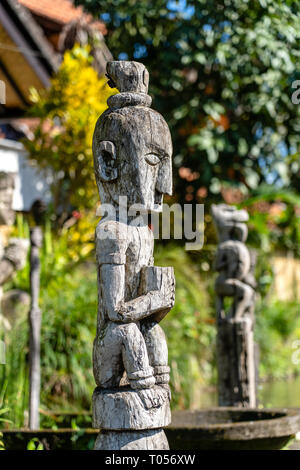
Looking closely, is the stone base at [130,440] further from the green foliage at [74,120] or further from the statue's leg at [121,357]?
the green foliage at [74,120]

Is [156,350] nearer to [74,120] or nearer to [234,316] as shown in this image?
[234,316]

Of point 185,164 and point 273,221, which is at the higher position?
point 185,164

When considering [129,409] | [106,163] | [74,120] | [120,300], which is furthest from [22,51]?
[129,409]

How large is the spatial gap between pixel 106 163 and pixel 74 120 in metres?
→ 6.07

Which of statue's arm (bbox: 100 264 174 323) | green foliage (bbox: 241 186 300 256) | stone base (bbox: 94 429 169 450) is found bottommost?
stone base (bbox: 94 429 169 450)

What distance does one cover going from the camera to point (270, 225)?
1527cm

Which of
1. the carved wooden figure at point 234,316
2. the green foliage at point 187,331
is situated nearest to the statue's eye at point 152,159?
the carved wooden figure at point 234,316

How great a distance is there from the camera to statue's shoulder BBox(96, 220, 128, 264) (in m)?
3.76

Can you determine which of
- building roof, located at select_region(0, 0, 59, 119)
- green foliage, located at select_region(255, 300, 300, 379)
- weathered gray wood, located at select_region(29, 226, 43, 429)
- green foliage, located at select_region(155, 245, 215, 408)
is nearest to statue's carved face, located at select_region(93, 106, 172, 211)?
weathered gray wood, located at select_region(29, 226, 43, 429)

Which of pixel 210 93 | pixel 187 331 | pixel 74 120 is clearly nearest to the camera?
pixel 187 331

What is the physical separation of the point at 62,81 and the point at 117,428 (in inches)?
285

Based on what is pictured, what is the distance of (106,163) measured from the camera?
12.8 feet

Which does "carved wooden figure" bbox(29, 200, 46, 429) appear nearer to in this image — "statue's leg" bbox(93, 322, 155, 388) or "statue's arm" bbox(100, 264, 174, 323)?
"statue's leg" bbox(93, 322, 155, 388)

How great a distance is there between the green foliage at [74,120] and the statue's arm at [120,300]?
6.09 m
